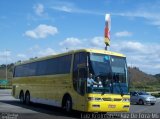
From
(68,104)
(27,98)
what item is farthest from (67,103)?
(27,98)

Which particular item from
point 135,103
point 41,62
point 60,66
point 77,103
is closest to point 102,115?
point 77,103

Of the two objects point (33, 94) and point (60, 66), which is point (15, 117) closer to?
point (60, 66)

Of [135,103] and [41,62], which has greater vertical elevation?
[41,62]

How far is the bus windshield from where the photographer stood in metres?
19.3

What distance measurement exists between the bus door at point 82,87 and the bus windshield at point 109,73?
48cm

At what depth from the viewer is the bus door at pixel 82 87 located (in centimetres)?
1925

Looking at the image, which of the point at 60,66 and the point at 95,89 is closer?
the point at 95,89

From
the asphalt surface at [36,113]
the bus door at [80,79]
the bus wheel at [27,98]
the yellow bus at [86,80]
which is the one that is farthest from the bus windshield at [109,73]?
the bus wheel at [27,98]

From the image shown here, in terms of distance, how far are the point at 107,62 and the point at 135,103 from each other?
65.0 feet

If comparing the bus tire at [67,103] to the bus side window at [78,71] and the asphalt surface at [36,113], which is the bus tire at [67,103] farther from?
the bus side window at [78,71]

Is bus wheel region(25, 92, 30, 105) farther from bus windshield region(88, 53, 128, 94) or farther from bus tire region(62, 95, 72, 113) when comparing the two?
bus windshield region(88, 53, 128, 94)

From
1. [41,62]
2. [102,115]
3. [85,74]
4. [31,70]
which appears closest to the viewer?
[85,74]

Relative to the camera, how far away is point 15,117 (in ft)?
59.1

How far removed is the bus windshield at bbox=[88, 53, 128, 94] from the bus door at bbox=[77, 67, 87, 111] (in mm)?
481
